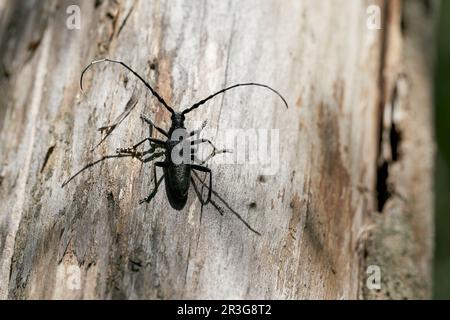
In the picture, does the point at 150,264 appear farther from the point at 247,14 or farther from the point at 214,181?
the point at 247,14

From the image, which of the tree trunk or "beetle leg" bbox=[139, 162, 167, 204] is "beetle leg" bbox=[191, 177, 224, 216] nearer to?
the tree trunk

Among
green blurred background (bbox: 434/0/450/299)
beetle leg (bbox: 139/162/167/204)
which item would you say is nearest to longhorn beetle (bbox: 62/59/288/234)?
beetle leg (bbox: 139/162/167/204)

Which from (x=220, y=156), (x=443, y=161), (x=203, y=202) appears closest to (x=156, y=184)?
(x=203, y=202)

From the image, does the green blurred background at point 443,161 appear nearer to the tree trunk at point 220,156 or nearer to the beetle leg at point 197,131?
the tree trunk at point 220,156

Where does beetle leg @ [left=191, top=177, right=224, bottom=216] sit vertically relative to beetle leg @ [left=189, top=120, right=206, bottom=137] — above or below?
below

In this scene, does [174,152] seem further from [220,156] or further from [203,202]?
[203,202]

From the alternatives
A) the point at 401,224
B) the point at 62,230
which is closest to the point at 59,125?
the point at 62,230
